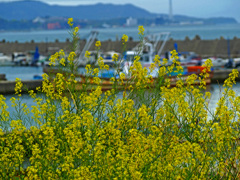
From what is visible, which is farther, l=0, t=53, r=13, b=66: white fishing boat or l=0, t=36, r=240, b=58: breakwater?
l=0, t=53, r=13, b=66: white fishing boat

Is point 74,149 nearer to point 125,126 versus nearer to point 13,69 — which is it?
point 125,126

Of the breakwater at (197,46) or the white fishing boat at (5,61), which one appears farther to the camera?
the white fishing boat at (5,61)

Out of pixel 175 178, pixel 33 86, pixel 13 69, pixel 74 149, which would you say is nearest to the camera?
pixel 175 178

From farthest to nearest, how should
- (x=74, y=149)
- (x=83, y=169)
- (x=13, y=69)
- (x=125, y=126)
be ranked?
(x=13, y=69), (x=125, y=126), (x=74, y=149), (x=83, y=169)

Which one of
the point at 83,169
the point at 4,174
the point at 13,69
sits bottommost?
the point at 13,69

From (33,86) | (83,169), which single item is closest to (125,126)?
(83,169)

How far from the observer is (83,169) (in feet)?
23.0

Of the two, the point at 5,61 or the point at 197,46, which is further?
the point at 5,61

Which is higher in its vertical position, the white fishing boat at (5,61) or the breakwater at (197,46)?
the breakwater at (197,46)

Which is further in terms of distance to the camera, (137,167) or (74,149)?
(74,149)

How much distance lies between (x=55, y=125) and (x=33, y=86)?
32.0 m

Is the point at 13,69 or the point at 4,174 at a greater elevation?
the point at 4,174

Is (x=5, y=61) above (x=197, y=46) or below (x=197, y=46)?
below

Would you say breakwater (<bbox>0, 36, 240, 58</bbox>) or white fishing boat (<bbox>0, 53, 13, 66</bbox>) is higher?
breakwater (<bbox>0, 36, 240, 58</bbox>)
